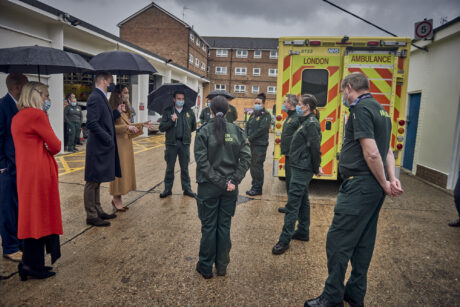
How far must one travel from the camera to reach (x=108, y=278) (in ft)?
10.7

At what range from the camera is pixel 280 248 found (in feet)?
13.0

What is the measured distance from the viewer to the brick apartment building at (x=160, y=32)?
3294 cm

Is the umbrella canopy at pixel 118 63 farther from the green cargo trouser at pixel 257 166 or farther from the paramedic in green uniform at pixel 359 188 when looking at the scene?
the paramedic in green uniform at pixel 359 188

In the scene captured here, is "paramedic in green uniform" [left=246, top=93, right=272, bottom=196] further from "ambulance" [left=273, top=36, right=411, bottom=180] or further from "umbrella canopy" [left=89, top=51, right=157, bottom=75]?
"umbrella canopy" [left=89, top=51, right=157, bottom=75]

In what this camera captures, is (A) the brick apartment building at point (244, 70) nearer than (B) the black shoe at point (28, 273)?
No

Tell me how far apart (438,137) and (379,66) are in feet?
11.6

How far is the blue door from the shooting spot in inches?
383

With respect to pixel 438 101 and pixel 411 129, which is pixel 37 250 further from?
pixel 411 129

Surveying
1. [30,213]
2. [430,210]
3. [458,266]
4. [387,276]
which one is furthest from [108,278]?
[430,210]

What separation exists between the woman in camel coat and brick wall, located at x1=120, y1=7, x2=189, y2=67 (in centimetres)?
2914

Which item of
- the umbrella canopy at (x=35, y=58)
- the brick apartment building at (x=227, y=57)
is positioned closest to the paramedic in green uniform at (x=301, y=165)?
the umbrella canopy at (x=35, y=58)

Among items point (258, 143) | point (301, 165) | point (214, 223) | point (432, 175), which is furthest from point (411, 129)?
point (214, 223)

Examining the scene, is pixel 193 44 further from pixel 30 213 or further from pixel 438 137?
pixel 30 213

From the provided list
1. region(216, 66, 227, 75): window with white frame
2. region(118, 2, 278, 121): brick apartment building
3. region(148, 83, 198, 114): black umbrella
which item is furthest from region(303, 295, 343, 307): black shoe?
region(216, 66, 227, 75): window with white frame
